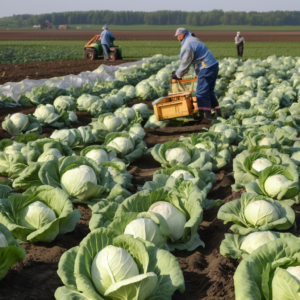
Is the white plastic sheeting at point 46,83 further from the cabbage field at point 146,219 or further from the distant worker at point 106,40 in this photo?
the distant worker at point 106,40

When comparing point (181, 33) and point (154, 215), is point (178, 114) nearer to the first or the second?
point (181, 33)

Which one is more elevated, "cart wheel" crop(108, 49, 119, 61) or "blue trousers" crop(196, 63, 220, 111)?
"cart wheel" crop(108, 49, 119, 61)

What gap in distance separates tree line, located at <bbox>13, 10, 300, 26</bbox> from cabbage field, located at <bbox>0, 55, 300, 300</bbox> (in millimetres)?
143844

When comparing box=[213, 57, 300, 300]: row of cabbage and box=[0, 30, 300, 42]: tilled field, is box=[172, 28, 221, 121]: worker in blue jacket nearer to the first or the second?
box=[213, 57, 300, 300]: row of cabbage

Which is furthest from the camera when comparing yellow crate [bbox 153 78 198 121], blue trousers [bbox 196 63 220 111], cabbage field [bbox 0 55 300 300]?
blue trousers [bbox 196 63 220 111]

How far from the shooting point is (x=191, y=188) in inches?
136

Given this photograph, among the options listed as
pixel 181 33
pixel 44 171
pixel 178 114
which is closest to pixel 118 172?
pixel 44 171

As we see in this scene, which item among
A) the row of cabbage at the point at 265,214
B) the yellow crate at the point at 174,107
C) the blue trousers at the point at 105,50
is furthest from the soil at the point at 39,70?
the row of cabbage at the point at 265,214

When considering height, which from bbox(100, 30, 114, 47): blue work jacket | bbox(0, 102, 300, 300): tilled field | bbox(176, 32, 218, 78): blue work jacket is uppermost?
bbox(100, 30, 114, 47): blue work jacket

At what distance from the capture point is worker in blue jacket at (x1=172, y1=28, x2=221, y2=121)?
25.2 feet

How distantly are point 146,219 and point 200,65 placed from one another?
5930 mm

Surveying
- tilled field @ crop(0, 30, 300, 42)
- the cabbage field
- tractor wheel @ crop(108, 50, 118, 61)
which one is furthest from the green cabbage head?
tilled field @ crop(0, 30, 300, 42)

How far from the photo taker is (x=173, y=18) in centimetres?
15062

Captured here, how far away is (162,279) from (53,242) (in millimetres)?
1369
